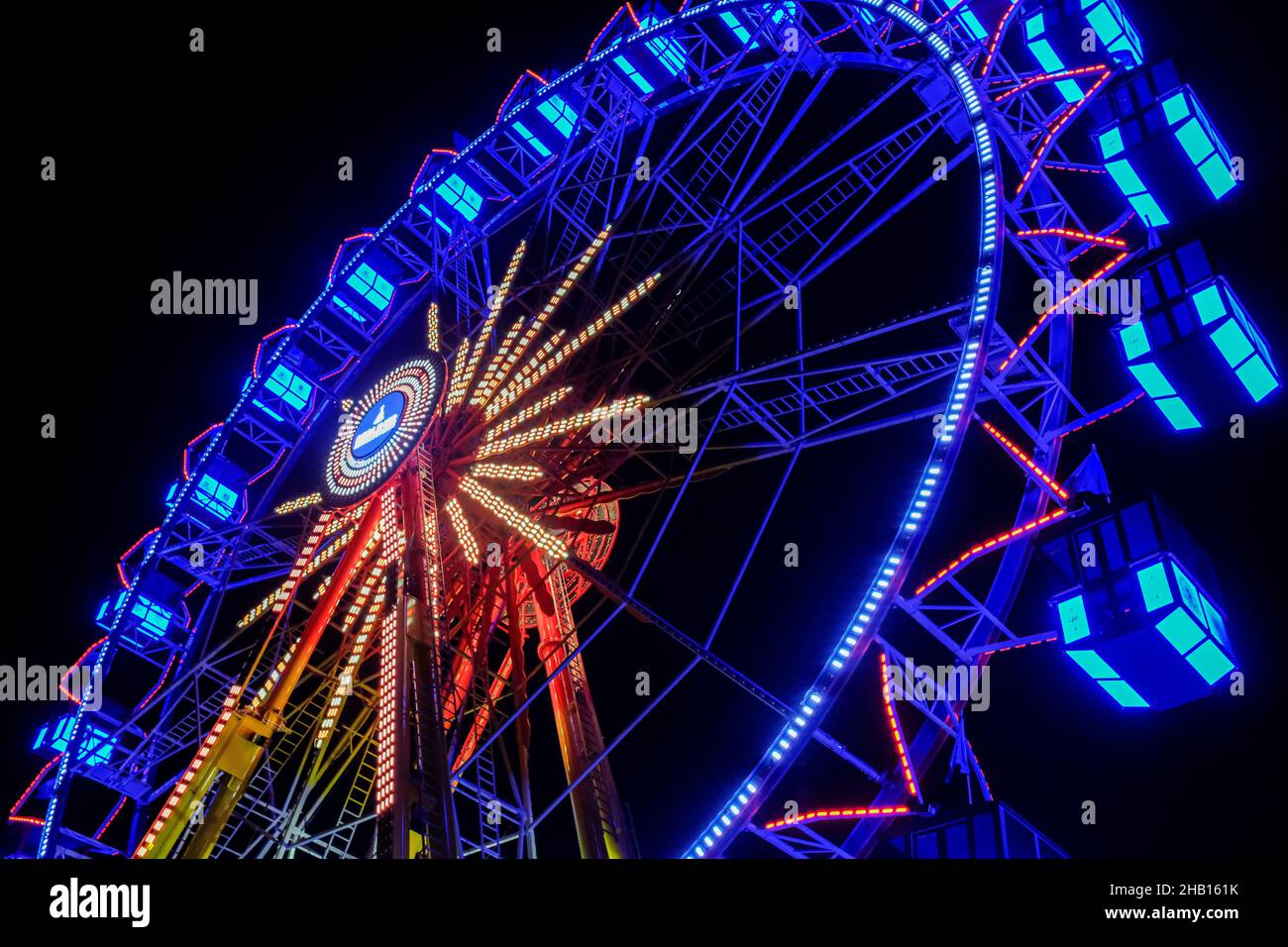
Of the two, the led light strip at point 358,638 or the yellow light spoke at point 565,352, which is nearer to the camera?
the led light strip at point 358,638

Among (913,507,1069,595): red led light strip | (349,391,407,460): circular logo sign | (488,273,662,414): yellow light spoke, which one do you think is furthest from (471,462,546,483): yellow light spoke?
(913,507,1069,595): red led light strip

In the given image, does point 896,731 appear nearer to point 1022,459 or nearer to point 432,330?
point 1022,459

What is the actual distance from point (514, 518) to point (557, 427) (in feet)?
3.82

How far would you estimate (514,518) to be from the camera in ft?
41.8

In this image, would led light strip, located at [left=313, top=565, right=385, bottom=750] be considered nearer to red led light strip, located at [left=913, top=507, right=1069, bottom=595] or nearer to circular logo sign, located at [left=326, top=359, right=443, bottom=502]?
circular logo sign, located at [left=326, top=359, right=443, bottom=502]

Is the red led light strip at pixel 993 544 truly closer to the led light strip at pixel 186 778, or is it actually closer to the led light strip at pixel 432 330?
the led light strip at pixel 186 778

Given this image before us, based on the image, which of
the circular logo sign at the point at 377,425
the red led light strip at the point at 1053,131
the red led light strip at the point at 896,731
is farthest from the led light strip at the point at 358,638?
the red led light strip at the point at 1053,131

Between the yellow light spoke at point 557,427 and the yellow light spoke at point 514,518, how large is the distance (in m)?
0.42

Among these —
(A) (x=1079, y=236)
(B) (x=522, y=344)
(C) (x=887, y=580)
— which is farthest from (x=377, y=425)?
(A) (x=1079, y=236)

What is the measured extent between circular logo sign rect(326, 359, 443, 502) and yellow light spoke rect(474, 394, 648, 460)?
0.76 metres

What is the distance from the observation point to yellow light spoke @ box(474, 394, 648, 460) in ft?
42.7

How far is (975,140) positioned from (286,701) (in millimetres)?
9011

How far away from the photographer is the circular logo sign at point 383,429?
44.8 ft
